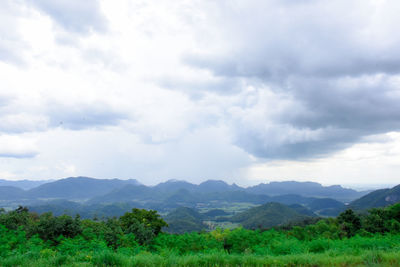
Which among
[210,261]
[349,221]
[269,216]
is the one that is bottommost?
[269,216]

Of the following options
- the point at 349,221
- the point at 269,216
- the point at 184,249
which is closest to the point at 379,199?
the point at 269,216

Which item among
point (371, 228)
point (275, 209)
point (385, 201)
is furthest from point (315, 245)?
point (385, 201)

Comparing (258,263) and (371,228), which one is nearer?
(258,263)

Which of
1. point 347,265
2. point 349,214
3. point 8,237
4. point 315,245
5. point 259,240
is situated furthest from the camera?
point 349,214

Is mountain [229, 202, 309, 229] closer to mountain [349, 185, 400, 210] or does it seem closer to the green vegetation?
mountain [349, 185, 400, 210]

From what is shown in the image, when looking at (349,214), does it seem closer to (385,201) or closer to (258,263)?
(258,263)

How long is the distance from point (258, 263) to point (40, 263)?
5.35 meters

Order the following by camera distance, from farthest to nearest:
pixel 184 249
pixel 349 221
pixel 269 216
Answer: pixel 269 216
pixel 349 221
pixel 184 249

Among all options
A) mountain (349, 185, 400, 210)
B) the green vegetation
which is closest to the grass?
the green vegetation

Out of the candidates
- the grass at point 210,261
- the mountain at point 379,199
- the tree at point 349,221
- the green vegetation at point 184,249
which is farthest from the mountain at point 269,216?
the grass at point 210,261

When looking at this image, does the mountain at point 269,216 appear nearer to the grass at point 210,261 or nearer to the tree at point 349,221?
the tree at point 349,221

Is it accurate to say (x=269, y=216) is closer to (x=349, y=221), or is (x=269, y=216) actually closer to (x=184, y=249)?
(x=349, y=221)

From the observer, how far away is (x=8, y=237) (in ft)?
31.0

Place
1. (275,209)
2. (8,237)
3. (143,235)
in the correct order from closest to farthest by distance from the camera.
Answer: (8,237) → (143,235) → (275,209)
